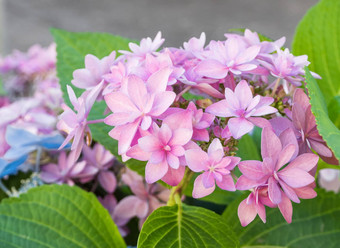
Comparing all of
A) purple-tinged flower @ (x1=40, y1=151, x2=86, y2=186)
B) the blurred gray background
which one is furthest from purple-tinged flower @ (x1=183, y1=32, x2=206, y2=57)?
the blurred gray background

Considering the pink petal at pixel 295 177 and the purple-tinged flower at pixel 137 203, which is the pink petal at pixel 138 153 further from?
the purple-tinged flower at pixel 137 203

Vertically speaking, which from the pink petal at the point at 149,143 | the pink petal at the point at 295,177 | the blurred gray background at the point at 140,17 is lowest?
the pink petal at the point at 295,177

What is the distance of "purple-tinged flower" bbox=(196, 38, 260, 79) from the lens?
13.7 inches

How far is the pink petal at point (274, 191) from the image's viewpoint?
12.0 inches

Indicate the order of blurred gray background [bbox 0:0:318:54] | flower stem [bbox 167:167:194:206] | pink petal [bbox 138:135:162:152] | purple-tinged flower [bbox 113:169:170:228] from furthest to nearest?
1. blurred gray background [bbox 0:0:318:54]
2. purple-tinged flower [bbox 113:169:170:228]
3. flower stem [bbox 167:167:194:206]
4. pink petal [bbox 138:135:162:152]

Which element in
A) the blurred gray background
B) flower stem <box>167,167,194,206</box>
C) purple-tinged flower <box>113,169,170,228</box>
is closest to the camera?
flower stem <box>167,167,194,206</box>

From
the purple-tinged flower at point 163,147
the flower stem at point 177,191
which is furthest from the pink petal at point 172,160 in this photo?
the flower stem at point 177,191

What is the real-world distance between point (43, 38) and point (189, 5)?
2.75 feet

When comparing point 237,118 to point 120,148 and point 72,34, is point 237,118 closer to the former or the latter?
point 120,148

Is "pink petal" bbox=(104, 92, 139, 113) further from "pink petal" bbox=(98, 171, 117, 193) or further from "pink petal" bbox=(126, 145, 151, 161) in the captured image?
"pink petal" bbox=(98, 171, 117, 193)

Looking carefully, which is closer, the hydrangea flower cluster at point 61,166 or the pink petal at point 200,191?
the pink petal at point 200,191

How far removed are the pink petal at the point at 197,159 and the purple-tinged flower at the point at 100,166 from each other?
260 millimetres

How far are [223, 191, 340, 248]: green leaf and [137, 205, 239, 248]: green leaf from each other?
3.4 inches

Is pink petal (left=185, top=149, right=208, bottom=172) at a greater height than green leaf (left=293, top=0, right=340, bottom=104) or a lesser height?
lesser
